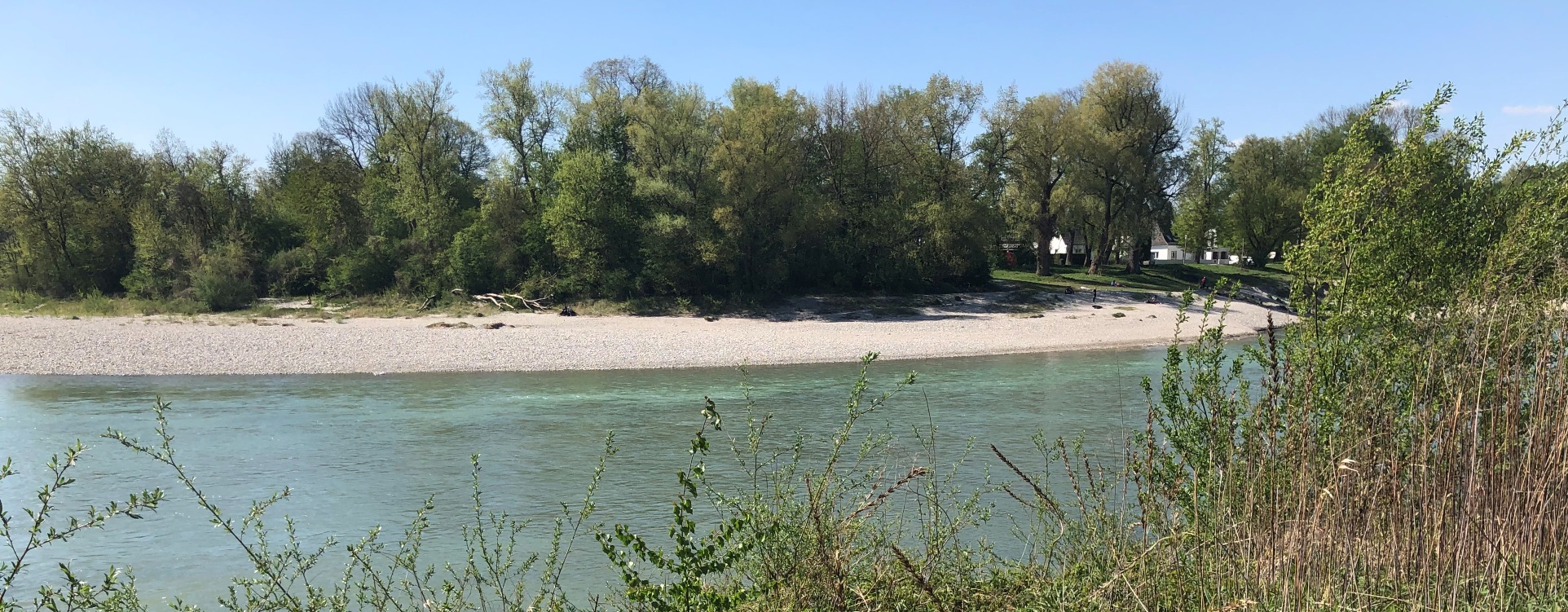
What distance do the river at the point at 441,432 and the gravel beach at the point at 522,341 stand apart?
4.88 ft

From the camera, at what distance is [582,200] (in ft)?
122

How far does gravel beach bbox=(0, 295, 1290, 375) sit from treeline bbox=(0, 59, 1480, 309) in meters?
3.92

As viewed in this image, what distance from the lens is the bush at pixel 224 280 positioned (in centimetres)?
3703

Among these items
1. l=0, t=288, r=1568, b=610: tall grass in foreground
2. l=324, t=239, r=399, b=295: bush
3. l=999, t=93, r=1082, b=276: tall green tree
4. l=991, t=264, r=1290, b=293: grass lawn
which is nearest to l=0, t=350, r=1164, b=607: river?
l=0, t=288, r=1568, b=610: tall grass in foreground

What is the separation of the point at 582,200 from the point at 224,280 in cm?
1386

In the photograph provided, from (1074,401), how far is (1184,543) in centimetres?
1360

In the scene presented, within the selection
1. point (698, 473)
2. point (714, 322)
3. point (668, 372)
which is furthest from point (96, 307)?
point (698, 473)

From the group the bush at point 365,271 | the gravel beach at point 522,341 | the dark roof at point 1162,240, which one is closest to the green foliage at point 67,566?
the gravel beach at point 522,341

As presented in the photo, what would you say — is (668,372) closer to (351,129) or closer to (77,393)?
(77,393)

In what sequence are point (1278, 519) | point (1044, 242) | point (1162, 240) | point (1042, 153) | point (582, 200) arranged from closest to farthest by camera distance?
point (1278, 519) < point (582, 200) < point (1042, 153) < point (1044, 242) < point (1162, 240)

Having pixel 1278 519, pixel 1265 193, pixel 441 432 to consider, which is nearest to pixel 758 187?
pixel 441 432

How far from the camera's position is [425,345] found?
1104 inches

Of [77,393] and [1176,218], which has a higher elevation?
[1176,218]

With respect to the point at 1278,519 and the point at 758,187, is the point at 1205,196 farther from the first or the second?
the point at 1278,519
